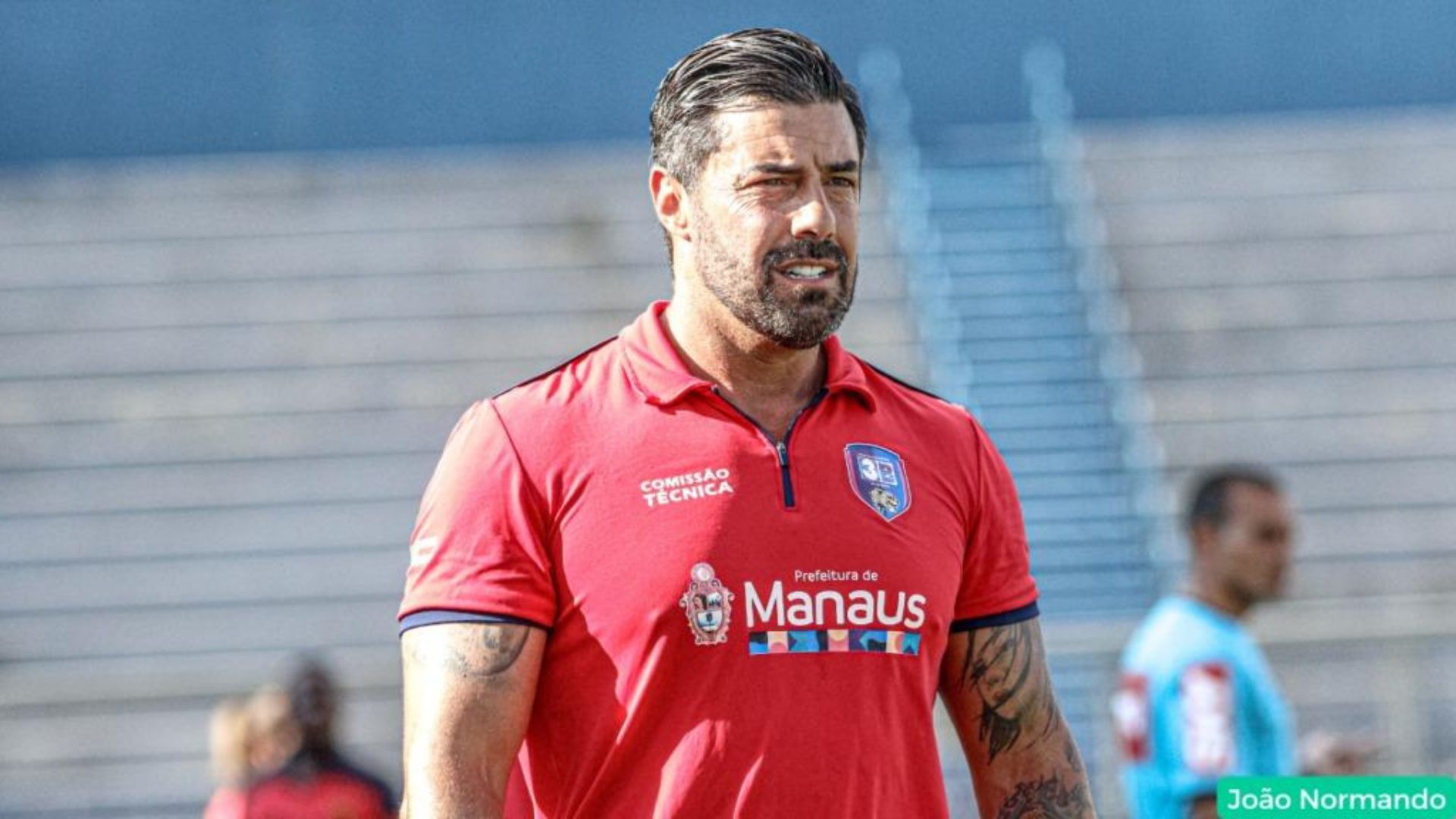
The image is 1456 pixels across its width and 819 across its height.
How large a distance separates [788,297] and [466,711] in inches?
24.0

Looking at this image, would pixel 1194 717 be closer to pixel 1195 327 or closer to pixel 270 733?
pixel 270 733

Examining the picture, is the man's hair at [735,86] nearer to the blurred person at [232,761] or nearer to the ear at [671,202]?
the ear at [671,202]

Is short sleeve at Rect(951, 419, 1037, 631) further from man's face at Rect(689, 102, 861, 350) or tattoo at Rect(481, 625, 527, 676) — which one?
tattoo at Rect(481, 625, 527, 676)

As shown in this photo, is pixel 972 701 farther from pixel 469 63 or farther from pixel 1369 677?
pixel 469 63

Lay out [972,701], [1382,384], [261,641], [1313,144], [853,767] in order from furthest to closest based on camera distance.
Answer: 1. [1313,144]
2. [1382,384]
3. [261,641]
4. [972,701]
5. [853,767]

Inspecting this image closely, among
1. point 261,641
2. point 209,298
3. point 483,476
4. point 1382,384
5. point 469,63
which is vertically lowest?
point 483,476

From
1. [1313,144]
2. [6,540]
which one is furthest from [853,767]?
[1313,144]

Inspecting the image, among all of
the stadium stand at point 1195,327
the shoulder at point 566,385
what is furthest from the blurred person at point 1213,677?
the stadium stand at point 1195,327

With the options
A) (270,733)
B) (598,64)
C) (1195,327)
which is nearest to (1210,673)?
(270,733)

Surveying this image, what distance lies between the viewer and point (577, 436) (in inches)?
110

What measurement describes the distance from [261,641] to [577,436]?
347 inches

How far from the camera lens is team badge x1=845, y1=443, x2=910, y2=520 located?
283 centimetres

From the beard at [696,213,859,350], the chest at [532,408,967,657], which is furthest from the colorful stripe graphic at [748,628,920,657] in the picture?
the beard at [696,213,859,350]

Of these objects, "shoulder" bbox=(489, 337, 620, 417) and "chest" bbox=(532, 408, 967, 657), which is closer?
"chest" bbox=(532, 408, 967, 657)
